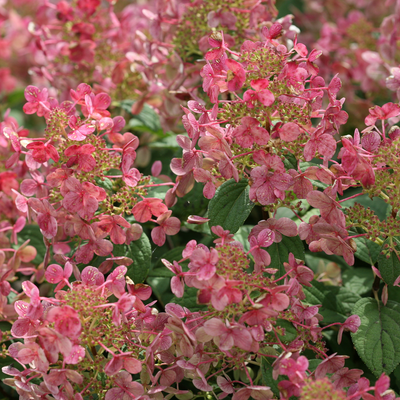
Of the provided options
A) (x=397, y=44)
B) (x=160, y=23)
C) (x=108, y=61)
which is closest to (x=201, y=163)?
(x=160, y=23)

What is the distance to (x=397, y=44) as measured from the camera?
1442mm

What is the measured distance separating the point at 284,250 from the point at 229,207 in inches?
6.0

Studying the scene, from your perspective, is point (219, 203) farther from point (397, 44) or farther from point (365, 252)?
point (397, 44)

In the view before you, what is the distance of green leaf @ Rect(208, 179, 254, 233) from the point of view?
36.4 inches

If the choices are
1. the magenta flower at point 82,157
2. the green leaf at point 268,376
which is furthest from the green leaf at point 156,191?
the green leaf at point 268,376

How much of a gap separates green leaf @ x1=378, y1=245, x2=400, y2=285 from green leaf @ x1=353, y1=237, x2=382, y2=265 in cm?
6

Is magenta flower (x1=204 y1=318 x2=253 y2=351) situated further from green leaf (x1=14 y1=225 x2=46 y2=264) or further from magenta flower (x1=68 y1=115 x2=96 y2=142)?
green leaf (x1=14 y1=225 x2=46 y2=264)

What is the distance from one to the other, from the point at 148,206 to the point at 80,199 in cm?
13

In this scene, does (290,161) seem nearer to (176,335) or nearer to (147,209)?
(147,209)

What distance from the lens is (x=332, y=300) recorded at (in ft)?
3.53

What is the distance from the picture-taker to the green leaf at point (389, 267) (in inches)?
36.2

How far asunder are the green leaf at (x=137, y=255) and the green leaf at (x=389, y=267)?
1.59 feet

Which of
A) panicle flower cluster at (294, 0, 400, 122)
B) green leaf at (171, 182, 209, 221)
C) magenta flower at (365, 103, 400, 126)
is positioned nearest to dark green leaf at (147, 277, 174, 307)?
green leaf at (171, 182, 209, 221)

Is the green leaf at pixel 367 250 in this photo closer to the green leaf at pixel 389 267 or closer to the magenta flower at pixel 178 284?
the green leaf at pixel 389 267
